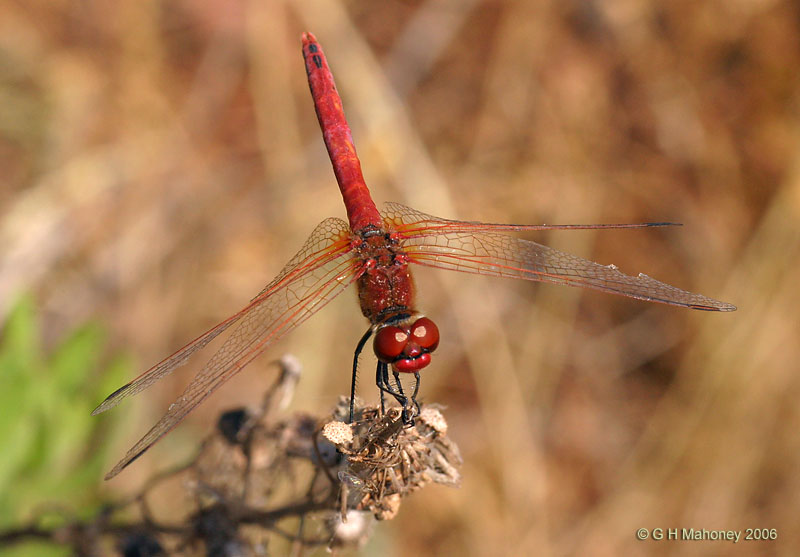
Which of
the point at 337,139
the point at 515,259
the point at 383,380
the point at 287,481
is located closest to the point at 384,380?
the point at 383,380

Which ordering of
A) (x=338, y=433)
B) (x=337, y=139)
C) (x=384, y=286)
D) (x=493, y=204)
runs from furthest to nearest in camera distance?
→ 1. (x=493, y=204)
2. (x=337, y=139)
3. (x=384, y=286)
4. (x=338, y=433)

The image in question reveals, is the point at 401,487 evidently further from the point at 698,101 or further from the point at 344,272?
the point at 698,101

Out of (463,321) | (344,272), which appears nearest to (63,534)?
(344,272)

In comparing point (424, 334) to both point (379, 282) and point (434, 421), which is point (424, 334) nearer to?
point (379, 282)

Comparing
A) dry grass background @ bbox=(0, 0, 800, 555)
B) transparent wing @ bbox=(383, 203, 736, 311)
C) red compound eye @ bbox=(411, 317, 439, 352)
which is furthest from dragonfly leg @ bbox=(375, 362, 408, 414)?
dry grass background @ bbox=(0, 0, 800, 555)

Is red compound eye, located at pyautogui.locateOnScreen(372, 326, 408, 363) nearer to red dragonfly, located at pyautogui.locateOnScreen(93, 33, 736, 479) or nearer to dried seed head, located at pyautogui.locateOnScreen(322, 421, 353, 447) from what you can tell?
red dragonfly, located at pyautogui.locateOnScreen(93, 33, 736, 479)
